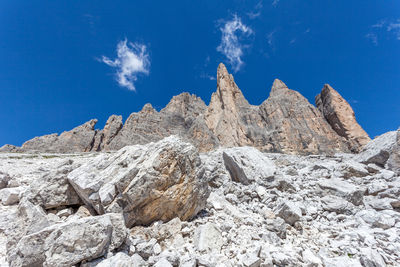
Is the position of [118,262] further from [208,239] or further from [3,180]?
[3,180]

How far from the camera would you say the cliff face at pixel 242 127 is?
51.9 metres

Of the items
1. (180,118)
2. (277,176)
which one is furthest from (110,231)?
(180,118)

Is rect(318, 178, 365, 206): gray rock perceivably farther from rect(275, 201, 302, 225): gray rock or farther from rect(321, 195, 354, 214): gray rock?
rect(275, 201, 302, 225): gray rock

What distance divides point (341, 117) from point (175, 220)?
65903mm

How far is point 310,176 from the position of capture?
42.1 feet

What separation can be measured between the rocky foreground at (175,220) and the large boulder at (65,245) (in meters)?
0.02

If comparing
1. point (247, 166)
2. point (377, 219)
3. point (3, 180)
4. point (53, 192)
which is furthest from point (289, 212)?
point (3, 180)

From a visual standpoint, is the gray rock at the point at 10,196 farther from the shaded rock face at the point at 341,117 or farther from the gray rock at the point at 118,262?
the shaded rock face at the point at 341,117

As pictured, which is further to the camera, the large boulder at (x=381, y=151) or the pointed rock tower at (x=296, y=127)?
the pointed rock tower at (x=296, y=127)

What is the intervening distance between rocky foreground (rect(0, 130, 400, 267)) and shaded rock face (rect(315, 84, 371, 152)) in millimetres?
51035

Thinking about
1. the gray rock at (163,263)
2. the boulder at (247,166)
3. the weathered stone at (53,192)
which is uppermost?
the boulder at (247,166)

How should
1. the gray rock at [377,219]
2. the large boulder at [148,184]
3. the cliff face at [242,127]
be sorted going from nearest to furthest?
the large boulder at [148,184], the gray rock at [377,219], the cliff face at [242,127]

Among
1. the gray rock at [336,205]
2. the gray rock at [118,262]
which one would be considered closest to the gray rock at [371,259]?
the gray rock at [336,205]

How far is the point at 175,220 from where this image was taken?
21.9ft
